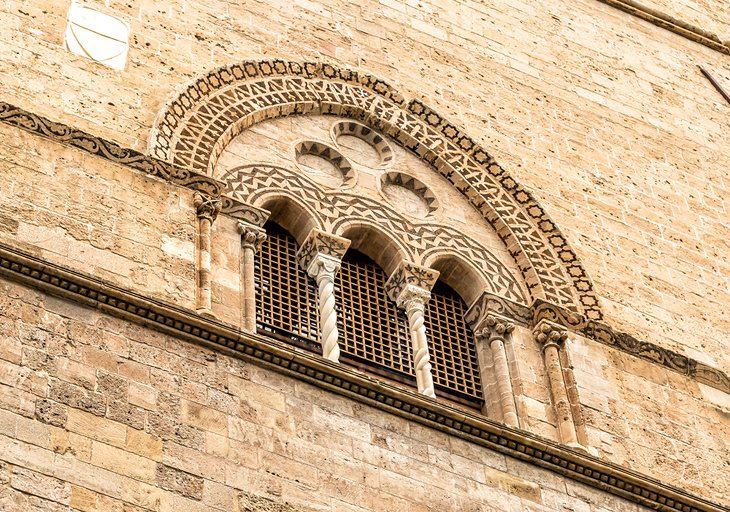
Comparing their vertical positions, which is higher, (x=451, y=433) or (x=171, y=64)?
(x=171, y=64)

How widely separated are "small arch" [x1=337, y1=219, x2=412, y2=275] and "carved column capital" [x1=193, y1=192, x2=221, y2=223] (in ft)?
3.47

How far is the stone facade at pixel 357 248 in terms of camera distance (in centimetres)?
866

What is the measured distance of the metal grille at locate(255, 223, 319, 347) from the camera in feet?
33.4

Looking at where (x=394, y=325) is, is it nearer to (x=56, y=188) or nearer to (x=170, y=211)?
(x=170, y=211)

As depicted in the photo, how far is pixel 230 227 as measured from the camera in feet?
33.9

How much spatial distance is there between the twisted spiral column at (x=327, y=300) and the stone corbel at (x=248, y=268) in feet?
1.27

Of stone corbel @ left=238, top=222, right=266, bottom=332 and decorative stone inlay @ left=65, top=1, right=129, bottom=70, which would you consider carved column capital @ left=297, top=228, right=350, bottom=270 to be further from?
decorative stone inlay @ left=65, top=1, right=129, bottom=70

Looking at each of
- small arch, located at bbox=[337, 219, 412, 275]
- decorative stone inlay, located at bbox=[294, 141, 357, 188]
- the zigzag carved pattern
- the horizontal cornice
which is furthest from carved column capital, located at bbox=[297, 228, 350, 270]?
the horizontal cornice

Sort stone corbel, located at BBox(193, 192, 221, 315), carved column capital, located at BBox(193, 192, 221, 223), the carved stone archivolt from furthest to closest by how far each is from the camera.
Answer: the carved stone archivolt < carved column capital, located at BBox(193, 192, 221, 223) < stone corbel, located at BBox(193, 192, 221, 315)

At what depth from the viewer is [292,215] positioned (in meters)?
10.8

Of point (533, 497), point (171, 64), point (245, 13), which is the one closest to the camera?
point (533, 497)

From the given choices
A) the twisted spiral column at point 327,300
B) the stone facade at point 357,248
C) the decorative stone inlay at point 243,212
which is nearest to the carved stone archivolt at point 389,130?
the stone facade at point 357,248

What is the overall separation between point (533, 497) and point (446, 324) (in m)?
1.77

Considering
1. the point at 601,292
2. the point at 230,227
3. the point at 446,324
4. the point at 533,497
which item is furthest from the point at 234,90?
the point at 533,497
